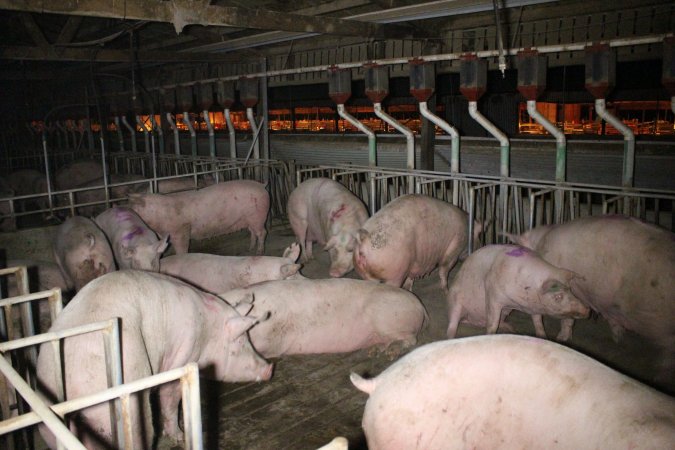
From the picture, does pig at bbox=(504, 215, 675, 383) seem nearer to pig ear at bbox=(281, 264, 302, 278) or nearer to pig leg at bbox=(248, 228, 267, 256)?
pig ear at bbox=(281, 264, 302, 278)

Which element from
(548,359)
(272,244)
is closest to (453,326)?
(548,359)

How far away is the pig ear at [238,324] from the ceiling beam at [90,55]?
479cm

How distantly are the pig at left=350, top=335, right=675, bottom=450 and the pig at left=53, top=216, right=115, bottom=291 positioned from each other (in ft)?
13.8

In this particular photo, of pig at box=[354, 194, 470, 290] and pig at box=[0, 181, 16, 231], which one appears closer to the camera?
pig at box=[354, 194, 470, 290]

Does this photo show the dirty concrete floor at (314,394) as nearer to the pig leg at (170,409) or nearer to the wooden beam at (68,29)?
the pig leg at (170,409)

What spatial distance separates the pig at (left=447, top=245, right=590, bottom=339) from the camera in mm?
3953

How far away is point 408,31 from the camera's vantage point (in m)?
6.80

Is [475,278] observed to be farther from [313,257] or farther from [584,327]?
[313,257]

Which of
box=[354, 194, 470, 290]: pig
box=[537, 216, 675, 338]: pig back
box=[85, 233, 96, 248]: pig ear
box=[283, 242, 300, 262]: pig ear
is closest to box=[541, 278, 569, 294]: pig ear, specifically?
box=[537, 216, 675, 338]: pig back

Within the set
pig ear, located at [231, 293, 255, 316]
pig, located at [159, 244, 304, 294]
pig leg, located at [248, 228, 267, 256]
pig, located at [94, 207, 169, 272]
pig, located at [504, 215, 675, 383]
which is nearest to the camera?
pig, located at [504, 215, 675, 383]

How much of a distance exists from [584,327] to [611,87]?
2.51 metres

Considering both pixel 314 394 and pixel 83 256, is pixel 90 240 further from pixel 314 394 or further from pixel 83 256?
pixel 314 394

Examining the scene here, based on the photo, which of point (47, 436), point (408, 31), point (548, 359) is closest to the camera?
point (548, 359)

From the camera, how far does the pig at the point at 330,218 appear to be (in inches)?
232
